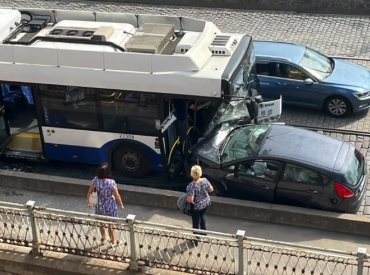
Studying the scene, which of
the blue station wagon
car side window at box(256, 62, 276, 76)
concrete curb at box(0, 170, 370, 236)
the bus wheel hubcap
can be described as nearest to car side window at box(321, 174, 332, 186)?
concrete curb at box(0, 170, 370, 236)

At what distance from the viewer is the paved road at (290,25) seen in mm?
18281

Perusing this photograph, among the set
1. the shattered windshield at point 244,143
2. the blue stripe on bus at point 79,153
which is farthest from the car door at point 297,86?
the blue stripe on bus at point 79,153

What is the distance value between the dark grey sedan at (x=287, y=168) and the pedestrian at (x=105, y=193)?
6.76 ft

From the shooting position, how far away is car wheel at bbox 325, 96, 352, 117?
1396 cm

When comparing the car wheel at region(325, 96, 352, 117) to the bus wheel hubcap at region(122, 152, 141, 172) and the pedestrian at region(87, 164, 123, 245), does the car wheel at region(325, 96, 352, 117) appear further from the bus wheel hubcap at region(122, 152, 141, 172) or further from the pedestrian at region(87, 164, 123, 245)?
the pedestrian at region(87, 164, 123, 245)

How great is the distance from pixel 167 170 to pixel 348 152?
332 cm

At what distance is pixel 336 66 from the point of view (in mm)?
14750

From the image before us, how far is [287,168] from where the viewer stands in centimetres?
979

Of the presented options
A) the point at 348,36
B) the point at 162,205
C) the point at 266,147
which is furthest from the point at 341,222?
the point at 348,36

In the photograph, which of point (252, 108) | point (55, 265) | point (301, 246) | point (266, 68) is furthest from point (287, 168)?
point (266, 68)

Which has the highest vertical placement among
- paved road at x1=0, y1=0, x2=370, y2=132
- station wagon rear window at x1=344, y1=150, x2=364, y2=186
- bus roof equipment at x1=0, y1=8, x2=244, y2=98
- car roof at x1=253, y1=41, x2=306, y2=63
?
bus roof equipment at x1=0, y1=8, x2=244, y2=98

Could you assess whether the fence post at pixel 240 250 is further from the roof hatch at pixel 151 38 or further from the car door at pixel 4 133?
the car door at pixel 4 133

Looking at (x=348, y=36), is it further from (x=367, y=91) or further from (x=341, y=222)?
(x=341, y=222)

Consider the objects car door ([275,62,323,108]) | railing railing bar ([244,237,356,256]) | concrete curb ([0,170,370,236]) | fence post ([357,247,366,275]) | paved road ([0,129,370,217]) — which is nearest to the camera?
fence post ([357,247,366,275])
